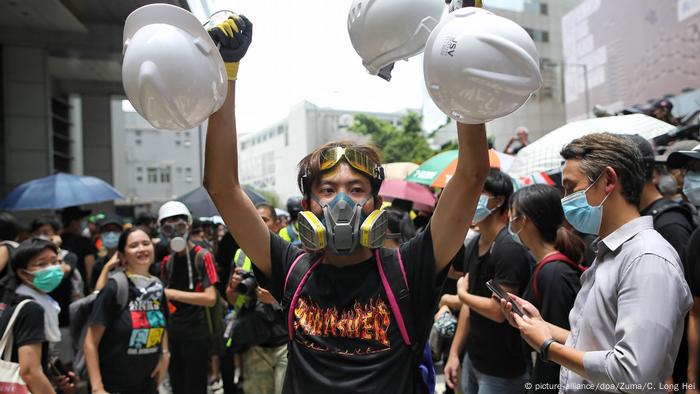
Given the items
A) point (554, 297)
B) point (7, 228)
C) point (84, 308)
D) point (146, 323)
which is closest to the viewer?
point (554, 297)

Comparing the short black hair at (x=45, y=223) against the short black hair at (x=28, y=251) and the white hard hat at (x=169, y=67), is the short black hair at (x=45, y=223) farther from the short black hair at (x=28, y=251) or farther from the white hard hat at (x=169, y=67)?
the white hard hat at (x=169, y=67)

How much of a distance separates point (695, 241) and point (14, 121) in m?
17.4

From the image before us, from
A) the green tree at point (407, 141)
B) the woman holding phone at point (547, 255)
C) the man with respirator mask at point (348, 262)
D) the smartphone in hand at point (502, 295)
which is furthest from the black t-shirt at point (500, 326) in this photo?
the green tree at point (407, 141)

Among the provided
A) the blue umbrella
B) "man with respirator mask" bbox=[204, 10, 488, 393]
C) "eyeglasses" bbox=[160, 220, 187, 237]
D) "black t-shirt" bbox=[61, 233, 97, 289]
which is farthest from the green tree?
"man with respirator mask" bbox=[204, 10, 488, 393]

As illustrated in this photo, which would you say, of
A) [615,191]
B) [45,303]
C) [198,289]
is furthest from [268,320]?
[615,191]

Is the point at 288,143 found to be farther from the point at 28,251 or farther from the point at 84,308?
the point at 28,251

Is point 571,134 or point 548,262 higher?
point 571,134

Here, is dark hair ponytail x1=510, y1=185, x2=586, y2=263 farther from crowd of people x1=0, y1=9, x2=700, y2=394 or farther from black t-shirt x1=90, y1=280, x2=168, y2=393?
black t-shirt x1=90, y1=280, x2=168, y2=393

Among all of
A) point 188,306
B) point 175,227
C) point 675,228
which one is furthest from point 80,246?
point 675,228

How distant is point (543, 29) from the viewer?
35094mm

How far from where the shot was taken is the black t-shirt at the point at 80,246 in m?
7.61

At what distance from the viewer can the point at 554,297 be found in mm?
2635

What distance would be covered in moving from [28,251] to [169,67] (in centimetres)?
297

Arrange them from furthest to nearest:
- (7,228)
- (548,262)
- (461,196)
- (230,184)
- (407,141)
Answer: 1. (407,141)
2. (7,228)
3. (548,262)
4. (230,184)
5. (461,196)
